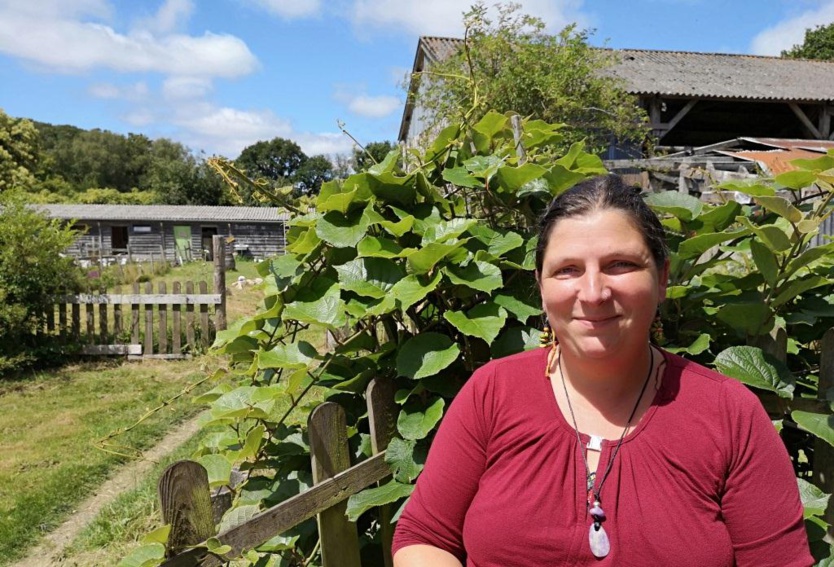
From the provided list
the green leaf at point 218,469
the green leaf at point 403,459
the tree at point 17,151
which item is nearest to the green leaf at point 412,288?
the green leaf at point 403,459

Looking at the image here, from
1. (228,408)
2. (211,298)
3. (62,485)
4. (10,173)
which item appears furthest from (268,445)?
(10,173)

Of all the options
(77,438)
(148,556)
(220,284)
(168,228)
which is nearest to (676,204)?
(148,556)

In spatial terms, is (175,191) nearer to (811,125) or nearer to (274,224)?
(274,224)

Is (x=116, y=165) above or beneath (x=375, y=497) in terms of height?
above

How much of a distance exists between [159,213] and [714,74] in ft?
115

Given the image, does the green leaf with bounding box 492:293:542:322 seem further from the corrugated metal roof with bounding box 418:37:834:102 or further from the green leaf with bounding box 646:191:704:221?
the corrugated metal roof with bounding box 418:37:834:102

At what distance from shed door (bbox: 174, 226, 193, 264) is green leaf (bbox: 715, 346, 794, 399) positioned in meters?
36.6

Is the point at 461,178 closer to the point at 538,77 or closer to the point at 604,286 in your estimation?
the point at 604,286

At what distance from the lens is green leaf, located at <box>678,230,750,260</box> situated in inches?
58.9

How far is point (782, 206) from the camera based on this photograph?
4.48 feet

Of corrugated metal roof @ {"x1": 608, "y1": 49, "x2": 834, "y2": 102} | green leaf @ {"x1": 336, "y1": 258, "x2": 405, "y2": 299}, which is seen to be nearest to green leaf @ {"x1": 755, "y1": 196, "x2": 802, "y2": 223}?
green leaf @ {"x1": 336, "y1": 258, "x2": 405, "y2": 299}

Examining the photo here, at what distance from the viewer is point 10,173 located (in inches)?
1639

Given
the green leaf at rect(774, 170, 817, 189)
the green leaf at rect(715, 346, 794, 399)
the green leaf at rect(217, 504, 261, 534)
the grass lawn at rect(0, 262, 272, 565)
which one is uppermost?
the green leaf at rect(774, 170, 817, 189)

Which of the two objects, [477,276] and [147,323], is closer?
[477,276]
